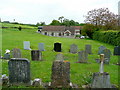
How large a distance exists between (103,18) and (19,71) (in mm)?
40770

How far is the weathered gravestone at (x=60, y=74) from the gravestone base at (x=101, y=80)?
1.22m

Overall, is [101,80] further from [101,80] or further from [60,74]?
[60,74]

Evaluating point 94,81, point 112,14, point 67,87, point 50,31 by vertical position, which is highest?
point 112,14

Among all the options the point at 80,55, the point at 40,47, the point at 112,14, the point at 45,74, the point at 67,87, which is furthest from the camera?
the point at 112,14

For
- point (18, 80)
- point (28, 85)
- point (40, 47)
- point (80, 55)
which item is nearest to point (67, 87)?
point (28, 85)

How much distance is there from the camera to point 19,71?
21.4ft

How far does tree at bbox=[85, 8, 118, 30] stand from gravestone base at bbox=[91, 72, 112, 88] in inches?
1511

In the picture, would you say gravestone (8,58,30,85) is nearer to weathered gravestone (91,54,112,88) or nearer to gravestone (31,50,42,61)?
weathered gravestone (91,54,112,88)

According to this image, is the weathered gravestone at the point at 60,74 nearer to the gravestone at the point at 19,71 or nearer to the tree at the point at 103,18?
the gravestone at the point at 19,71

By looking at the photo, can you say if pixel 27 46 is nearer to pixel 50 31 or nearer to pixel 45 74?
pixel 45 74

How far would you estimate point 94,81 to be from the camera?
5828mm

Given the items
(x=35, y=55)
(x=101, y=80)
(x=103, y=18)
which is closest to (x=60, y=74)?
(x=101, y=80)

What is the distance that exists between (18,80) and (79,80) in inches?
114

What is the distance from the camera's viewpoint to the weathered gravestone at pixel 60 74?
6.39 m
